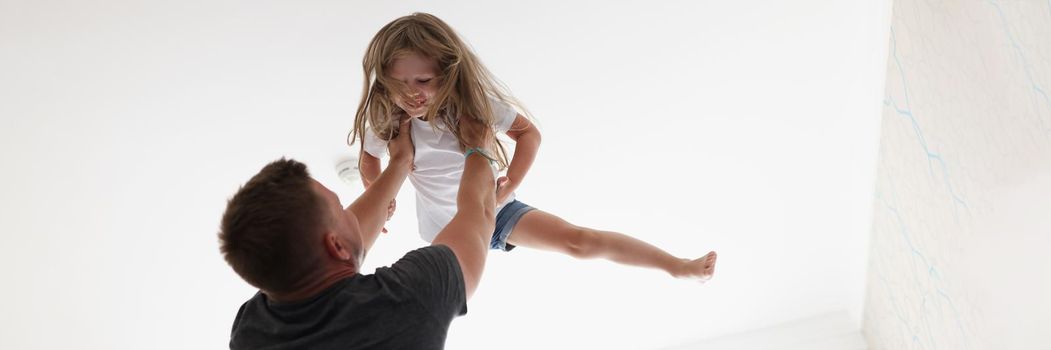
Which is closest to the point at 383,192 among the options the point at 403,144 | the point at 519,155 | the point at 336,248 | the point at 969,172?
the point at 403,144

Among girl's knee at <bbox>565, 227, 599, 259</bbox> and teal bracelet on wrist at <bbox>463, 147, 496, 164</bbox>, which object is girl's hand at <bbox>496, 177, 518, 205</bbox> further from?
girl's knee at <bbox>565, 227, 599, 259</bbox>

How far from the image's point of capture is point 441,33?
1810 mm

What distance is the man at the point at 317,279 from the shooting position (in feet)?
4.19

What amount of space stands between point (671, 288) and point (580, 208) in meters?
0.56

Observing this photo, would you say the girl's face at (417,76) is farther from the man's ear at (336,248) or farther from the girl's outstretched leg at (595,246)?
the man's ear at (336,248)

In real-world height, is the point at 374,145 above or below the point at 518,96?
below

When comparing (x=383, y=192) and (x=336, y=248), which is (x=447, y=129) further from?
(x=336, y=248)

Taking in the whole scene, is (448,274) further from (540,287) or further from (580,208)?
(540,287)

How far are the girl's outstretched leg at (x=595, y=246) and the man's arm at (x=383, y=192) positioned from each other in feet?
0.94

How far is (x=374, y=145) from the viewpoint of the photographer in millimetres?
1989

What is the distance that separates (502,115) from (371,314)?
705mm

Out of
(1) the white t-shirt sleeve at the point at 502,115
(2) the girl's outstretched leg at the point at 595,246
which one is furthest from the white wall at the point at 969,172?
(1) the white t-shirt sleeve at the point at 502,115

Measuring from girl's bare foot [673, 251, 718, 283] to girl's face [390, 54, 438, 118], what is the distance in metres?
0.64

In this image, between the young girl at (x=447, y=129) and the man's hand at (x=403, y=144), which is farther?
the man's hand at (x=403, y=144)
